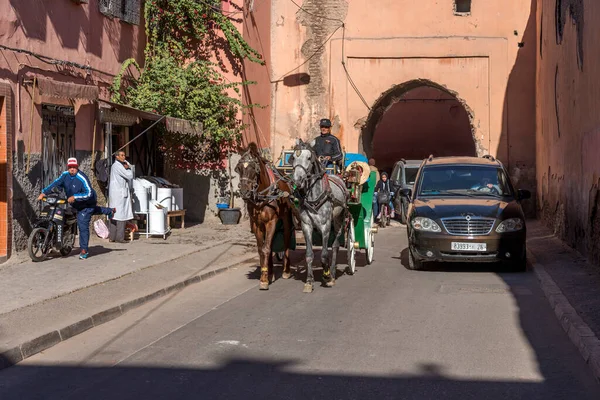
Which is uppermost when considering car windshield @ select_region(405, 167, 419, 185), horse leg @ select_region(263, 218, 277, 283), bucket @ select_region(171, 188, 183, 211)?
car windshield @ select_region(405, 167, 419, 185)

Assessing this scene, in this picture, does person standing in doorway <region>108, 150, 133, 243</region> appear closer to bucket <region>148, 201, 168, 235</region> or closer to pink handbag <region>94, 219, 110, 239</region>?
pink handbag <region>94, 219, 110, 239</region>

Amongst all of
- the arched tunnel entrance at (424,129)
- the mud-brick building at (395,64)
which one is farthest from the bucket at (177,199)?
the arched tunnel entrance at (424,129)

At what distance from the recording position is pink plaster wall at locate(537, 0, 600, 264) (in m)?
15.2

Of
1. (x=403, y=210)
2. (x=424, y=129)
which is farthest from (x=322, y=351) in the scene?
(x=424, y=129)

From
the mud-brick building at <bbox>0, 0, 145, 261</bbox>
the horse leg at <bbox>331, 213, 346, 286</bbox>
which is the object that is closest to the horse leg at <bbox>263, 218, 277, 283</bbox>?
the horse leg at <bbox>331, 213, 346, 286</bbox>

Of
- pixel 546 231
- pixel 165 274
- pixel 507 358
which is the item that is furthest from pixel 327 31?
pixel 507 358

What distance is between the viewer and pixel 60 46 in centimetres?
1684

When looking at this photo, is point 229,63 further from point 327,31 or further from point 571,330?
point 571,330

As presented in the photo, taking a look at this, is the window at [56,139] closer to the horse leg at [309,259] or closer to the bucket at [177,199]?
the bucket at [177,199]

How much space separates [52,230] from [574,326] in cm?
884

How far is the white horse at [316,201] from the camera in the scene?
468 inches

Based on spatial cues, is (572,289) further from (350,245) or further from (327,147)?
(327,147)

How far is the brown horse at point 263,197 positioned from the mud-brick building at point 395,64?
15.3 metres

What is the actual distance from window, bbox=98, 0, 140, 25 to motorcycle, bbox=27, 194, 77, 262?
5829 millimetres
